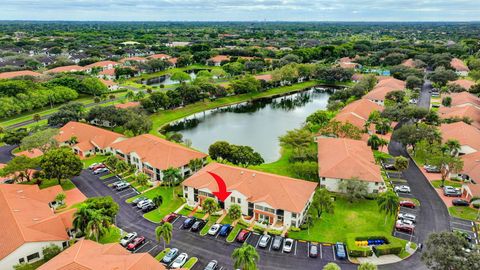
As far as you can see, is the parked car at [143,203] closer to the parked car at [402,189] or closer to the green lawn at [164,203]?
the green lawn at [164,203]

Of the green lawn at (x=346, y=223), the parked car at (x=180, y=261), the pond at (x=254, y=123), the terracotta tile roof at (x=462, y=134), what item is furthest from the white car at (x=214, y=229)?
the terracotta tile roof at (x=462, y=134)

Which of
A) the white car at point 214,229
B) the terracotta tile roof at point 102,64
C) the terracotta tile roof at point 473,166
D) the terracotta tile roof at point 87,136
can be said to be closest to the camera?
the white car at point 214,229

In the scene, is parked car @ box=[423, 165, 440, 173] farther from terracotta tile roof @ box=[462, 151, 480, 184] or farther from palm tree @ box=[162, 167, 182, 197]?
palm tree @ box=[162, 167, 182, 197]

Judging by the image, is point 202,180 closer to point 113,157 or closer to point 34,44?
point 113,157

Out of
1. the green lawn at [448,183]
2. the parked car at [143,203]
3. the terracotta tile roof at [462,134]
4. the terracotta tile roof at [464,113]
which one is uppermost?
the terracotta tile roof at [464,113]

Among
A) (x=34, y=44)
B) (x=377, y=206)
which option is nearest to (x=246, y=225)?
(x=377, y=206)

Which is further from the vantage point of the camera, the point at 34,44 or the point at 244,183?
the point at 34,44

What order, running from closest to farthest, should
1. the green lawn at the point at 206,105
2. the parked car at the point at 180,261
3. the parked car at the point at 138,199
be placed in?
the parked car at the point at 180,261 → the parked car at the point at 138,199 → the green lawn at the point at 206,105
